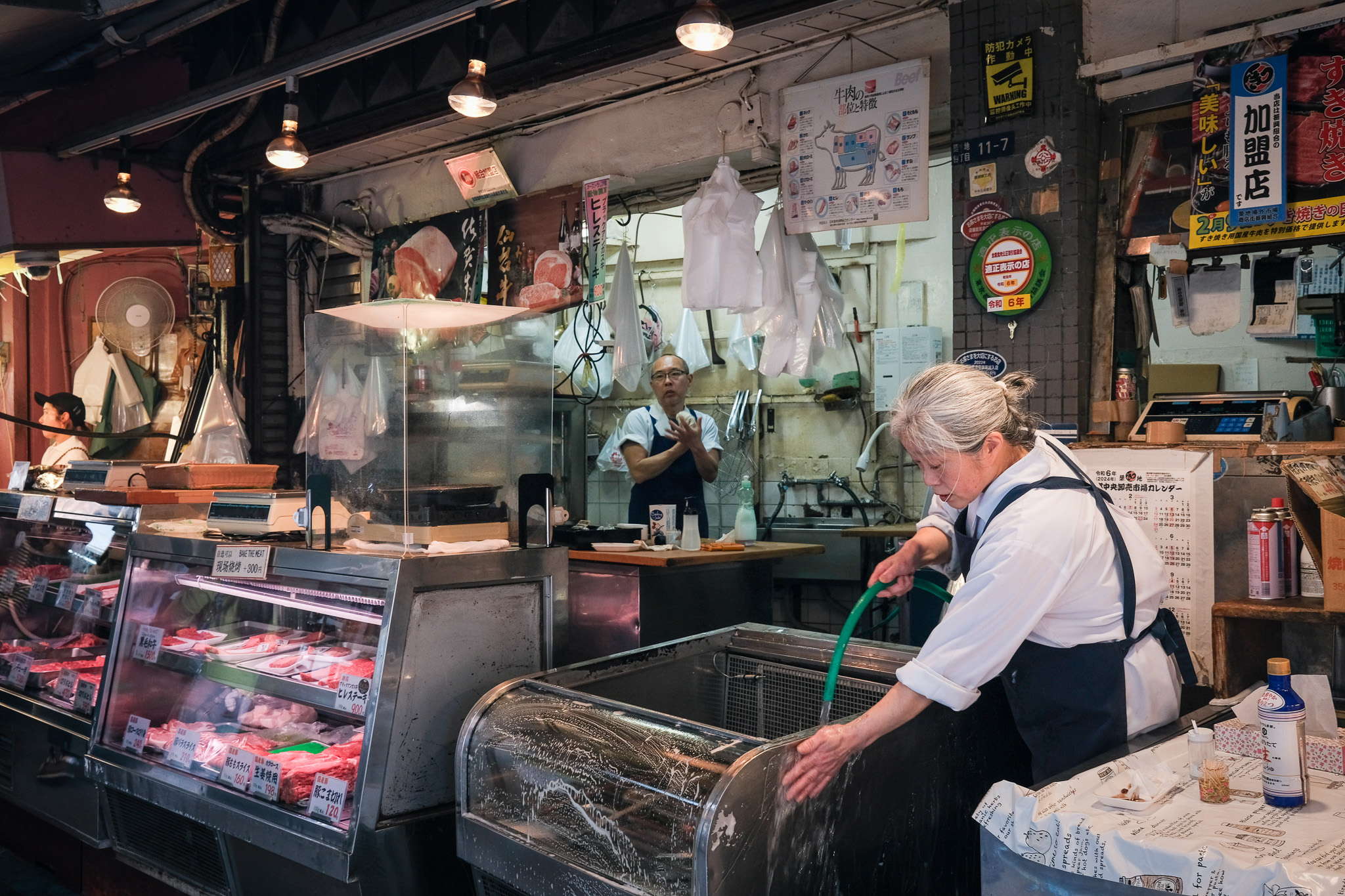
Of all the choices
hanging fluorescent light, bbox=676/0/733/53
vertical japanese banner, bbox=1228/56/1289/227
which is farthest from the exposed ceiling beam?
vertical japanese banner, bbox=1228/56/1289/227

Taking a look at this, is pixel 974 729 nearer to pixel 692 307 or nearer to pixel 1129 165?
pixel 1129 165

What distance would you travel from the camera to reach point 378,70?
612cm

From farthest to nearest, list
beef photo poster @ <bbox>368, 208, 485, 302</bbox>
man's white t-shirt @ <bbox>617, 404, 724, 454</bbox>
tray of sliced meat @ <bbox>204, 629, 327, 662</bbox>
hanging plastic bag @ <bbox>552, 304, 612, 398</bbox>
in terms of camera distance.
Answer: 1. hanging plastic bag @ <bbox>552, 304, 612, 398</bbox>
2. beef photo poster @ <bbox>368, 208, 485, 302</bbox>
3. man's white t-shirt @ <bbox>617, 404, 724, 454</bbox>
4. tray of sliced meat @ <bbox>204, 629, 327, 662</bbox>

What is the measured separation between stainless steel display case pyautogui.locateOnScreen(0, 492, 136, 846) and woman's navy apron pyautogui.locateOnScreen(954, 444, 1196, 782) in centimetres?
349

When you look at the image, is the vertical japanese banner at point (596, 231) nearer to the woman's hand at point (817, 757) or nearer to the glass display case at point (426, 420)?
the glass display case at point (426, 420)

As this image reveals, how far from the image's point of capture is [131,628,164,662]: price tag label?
380cm

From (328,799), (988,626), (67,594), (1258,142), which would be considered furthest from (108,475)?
(1258,142)

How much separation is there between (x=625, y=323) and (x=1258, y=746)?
4289 mm

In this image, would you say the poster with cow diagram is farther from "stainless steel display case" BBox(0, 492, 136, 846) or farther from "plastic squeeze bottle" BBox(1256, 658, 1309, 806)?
"stainless steel display case" BBox(0, 492, 136, 846)

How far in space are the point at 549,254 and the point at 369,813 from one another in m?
3.88

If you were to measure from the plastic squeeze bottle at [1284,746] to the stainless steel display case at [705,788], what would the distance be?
759 mm

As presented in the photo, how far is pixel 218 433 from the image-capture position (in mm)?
6859

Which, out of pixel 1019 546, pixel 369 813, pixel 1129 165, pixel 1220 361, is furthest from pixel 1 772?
pixel 1220 361

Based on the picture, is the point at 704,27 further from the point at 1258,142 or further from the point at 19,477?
the point at 19,477
